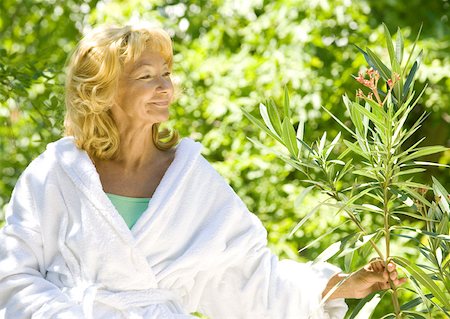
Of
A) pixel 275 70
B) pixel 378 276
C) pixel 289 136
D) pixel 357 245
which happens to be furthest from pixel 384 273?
pixel 275 70

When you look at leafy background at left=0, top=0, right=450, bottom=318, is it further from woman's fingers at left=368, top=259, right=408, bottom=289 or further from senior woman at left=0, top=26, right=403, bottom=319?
woman's fingers at left=368, top=259, right=408, bottom=289

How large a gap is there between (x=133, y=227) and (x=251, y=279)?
33 cm

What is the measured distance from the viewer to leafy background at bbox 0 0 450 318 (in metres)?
4.48

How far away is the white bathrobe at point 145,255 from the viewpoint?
252 centimetres

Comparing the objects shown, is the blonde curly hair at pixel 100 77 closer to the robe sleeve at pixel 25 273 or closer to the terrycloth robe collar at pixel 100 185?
the terrycloth robe collar at pixel 100 185

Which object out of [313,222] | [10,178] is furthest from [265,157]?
[10,178]

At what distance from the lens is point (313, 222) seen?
4402mm

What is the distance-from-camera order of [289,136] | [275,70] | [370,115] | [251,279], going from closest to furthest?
[370,115] → [289,136] → [251,279] → [275,70]

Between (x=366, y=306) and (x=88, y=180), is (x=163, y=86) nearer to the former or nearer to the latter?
(x=88, y=180)

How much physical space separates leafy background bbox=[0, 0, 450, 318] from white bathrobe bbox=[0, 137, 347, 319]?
1.62 metres

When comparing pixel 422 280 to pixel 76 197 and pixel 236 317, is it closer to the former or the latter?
pixel 236 317

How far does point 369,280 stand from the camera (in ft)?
8.06

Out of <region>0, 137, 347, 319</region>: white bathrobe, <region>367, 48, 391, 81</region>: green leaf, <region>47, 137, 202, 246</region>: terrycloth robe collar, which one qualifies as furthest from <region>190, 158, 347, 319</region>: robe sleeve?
<region>367, 48, 391, 81</region>: green leaf

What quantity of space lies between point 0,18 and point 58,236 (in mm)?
3520
